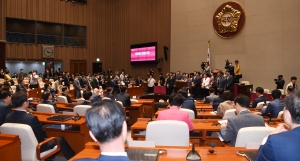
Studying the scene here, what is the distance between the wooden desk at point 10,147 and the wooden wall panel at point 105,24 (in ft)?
49.4

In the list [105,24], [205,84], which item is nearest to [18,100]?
[205,84]

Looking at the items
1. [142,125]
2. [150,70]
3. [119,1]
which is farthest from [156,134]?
[119,1]

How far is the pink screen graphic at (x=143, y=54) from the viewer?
1878cm

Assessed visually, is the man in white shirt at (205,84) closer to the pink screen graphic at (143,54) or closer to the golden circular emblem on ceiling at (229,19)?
the golden circular emblem on ceiling at (229,19)

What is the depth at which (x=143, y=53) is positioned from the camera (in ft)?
64.3

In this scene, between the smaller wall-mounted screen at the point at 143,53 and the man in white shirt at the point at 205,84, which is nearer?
the man in white shirt at the point at 205,84

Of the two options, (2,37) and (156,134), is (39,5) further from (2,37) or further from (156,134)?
(156,134)

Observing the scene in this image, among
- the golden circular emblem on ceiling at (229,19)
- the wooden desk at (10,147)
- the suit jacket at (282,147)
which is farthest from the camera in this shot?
the golden circular emblem on ceiling at (229,19)

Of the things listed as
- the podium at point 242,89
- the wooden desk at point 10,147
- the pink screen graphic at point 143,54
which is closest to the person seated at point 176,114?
the wooden desk at point 10,147

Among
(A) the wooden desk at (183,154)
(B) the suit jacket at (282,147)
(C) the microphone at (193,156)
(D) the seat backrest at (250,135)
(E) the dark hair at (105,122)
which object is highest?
(E) the dark hair at (105,122)

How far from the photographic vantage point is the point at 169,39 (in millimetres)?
17828

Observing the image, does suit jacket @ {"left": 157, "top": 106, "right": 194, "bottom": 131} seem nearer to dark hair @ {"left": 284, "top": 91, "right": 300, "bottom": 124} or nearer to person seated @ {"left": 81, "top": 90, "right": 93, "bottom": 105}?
dark hair @ {"left": 284, "top": 91, "right": 300, "bottom": 124}

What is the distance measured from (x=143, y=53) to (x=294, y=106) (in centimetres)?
1802

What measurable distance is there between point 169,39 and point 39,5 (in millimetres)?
8634
